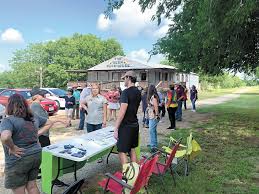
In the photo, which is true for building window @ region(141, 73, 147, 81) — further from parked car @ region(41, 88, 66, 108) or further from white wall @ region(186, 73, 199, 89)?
parked car @ region(41, 88, 66, 108)

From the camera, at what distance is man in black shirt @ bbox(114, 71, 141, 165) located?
18.0 feet

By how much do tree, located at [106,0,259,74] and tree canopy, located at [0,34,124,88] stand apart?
2113 inches

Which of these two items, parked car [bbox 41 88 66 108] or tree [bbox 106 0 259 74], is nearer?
tree [bbox 106 0 259 74]

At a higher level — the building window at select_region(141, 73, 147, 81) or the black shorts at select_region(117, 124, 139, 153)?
the building window at select_region(141, 73, 147, 81)

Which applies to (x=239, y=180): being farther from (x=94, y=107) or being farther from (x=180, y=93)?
(x=180, y=93)

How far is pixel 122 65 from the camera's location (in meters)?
42.8

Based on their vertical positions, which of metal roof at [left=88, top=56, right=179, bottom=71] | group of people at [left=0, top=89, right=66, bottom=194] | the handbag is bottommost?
the handbag

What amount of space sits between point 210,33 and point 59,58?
69.3 meters

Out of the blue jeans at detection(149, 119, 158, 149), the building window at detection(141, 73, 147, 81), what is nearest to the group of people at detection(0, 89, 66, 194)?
the blue jeans at detection(149, 119, 158, 149)

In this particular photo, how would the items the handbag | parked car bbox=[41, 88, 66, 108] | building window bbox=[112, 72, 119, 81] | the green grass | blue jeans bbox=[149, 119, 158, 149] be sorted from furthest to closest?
building window bbox=[112, 72, 119, 81] → parked car bbox=[41, 88, 66, 108] → blue jeans bbox=[149, 119, 158, 149] → the green grass → the handbag

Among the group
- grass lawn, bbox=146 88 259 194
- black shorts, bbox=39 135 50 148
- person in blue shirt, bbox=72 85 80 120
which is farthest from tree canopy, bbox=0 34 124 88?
black shorts, bbox=39 135 50 148

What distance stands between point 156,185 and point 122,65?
37300 millimetres

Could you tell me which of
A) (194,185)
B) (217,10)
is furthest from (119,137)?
(217,10)

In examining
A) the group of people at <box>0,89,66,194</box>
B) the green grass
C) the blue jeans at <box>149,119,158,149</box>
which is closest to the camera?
the group of people at <box>0,89,66,194</box>
